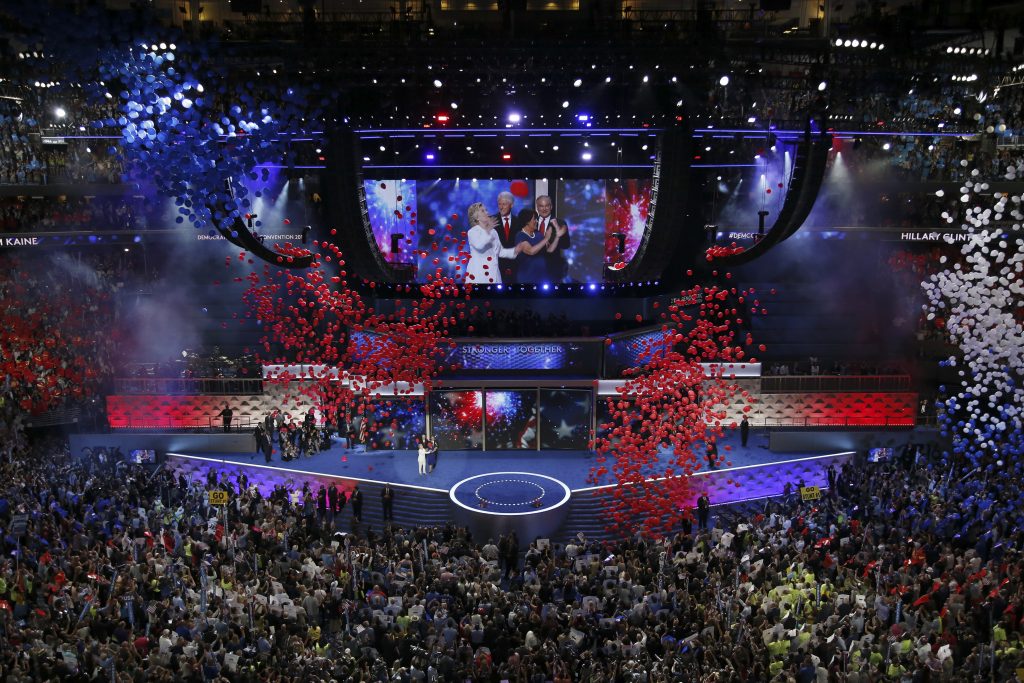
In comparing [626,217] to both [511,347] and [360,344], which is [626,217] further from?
[360,344]

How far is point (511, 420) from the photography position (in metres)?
Result: 20.9

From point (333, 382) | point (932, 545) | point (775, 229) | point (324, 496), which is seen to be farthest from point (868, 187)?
point (324, 496)

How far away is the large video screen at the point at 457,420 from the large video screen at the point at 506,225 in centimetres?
389

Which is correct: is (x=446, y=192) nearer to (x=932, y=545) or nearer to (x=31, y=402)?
(x=31, y=402)

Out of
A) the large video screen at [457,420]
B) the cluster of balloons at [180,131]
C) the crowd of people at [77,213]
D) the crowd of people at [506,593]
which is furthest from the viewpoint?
the crowd of people at [77,213]

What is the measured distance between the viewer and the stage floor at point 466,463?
18734mm

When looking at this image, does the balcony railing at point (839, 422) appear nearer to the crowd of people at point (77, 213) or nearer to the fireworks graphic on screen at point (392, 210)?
the fireworks graphic on screen at point (392, 210)

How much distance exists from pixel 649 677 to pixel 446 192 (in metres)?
16.1

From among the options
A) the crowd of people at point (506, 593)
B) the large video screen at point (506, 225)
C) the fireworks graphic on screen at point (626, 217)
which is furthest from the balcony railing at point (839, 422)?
the large video screen at point (506, 225)

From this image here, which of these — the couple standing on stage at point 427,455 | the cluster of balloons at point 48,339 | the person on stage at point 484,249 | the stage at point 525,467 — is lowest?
the stage at point 525,467

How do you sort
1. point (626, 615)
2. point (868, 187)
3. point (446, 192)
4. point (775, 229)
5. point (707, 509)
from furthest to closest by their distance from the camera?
point (868, 187) → point (446, 192) → point (775, 229) → point (707, 509) → point (626, 615)

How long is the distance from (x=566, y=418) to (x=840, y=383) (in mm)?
7273

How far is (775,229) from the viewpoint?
738 inches

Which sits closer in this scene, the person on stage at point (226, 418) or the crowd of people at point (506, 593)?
the crowd of people at point (506, 593)
